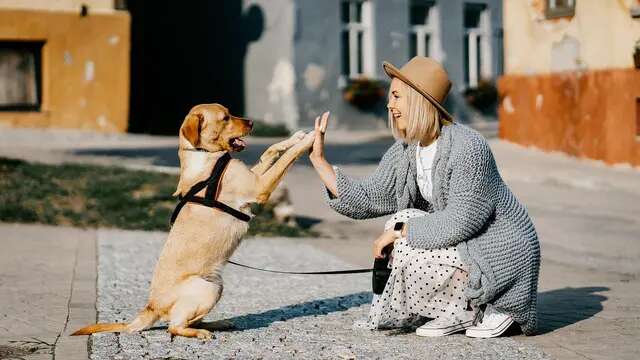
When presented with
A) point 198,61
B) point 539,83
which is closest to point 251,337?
point 539,83

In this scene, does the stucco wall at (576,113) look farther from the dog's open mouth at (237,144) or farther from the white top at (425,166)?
the dog's open mouth at (237,144)

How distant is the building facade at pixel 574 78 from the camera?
15.3m

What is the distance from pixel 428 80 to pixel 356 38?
65.3ft

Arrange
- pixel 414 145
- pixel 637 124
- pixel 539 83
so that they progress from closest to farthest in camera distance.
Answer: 1. pixel 414 145
2. pixel 637 124
3. pixel 539 83

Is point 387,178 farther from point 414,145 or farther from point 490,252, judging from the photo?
point 490,252

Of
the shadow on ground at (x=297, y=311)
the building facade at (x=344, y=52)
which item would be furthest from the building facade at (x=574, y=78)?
Result: the shadow on ground at (x=297, y=311)

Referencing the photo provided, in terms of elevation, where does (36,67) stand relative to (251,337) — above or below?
above

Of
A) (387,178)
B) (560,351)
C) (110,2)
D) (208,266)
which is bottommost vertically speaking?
(560,351)

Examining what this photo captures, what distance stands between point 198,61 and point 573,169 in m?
13.8

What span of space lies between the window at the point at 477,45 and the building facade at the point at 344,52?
28 millimetres

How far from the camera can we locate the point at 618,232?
35.2 feet

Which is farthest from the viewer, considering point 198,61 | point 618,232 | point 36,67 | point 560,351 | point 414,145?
point 198,61

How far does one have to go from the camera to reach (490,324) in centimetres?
584

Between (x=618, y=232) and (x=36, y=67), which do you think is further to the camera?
(x=36, y=67)
